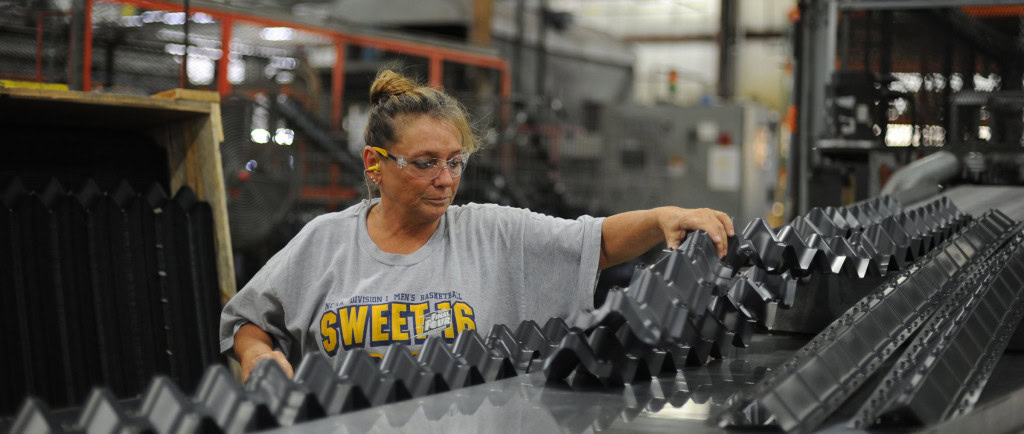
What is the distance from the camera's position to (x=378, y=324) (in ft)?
6.19

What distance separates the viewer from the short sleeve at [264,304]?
6.45 ft

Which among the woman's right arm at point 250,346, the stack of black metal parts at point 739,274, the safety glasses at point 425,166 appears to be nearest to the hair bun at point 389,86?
the safety glasses at point 425,166

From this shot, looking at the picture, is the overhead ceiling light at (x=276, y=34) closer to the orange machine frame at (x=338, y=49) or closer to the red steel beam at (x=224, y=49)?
the orange machine frame at (x=338, y=49)

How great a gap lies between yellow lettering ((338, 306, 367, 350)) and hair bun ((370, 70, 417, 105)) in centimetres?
43

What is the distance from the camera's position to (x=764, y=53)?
20.4m

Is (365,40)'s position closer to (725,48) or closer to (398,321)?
(398,321)

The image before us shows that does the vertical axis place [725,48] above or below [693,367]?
above

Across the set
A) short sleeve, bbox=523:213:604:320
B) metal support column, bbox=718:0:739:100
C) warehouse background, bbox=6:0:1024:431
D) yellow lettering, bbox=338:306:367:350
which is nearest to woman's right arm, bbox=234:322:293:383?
yellow lettering, bbox=338:306:367:350

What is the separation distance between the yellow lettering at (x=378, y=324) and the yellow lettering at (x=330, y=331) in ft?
0.25

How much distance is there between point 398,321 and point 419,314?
4 centimetres

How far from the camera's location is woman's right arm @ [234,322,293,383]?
1.89 metres

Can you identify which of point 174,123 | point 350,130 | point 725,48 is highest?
point 725,48

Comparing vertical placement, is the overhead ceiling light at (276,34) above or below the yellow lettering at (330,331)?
above

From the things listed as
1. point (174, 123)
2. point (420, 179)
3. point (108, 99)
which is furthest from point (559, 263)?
point (174, 123)
